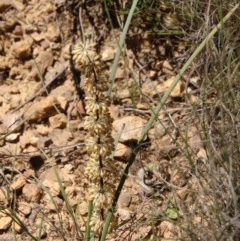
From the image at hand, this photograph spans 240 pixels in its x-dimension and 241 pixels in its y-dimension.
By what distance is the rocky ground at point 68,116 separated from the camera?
1.74 meters

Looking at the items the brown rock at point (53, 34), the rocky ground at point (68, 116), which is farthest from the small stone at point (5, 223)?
the brown rock at point (53, 34)

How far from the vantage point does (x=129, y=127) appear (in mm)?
1915

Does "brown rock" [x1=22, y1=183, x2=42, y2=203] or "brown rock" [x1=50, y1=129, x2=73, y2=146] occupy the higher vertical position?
"brown rock" [x1=50, y1=129, x2=73, y2=146]

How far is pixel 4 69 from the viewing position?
2045 millimetres

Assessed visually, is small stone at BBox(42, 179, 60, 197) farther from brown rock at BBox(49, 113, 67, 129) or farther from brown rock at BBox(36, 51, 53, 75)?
brown rock at BBox(36, 51, 53, 75)

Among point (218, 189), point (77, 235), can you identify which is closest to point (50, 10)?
point (77, 235)

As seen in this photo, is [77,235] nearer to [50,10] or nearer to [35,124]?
[35,124]

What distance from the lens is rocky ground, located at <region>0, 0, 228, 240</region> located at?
5.72 ft

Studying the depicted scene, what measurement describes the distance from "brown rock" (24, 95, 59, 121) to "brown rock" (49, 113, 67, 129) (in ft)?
0.07

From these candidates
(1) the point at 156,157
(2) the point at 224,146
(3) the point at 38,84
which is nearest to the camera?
(2) the point at 224,146

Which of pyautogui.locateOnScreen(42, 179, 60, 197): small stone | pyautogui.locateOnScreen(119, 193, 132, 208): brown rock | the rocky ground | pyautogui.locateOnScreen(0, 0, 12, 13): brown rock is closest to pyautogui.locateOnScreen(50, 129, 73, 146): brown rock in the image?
the rocky ground

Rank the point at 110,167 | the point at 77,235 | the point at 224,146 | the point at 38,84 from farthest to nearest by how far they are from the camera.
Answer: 1. the point at 38,84
2. the point at 77,235
3. the point at 224,146
4. the point at 110,167

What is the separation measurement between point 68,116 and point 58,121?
4cm

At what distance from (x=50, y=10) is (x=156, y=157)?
0.66m
